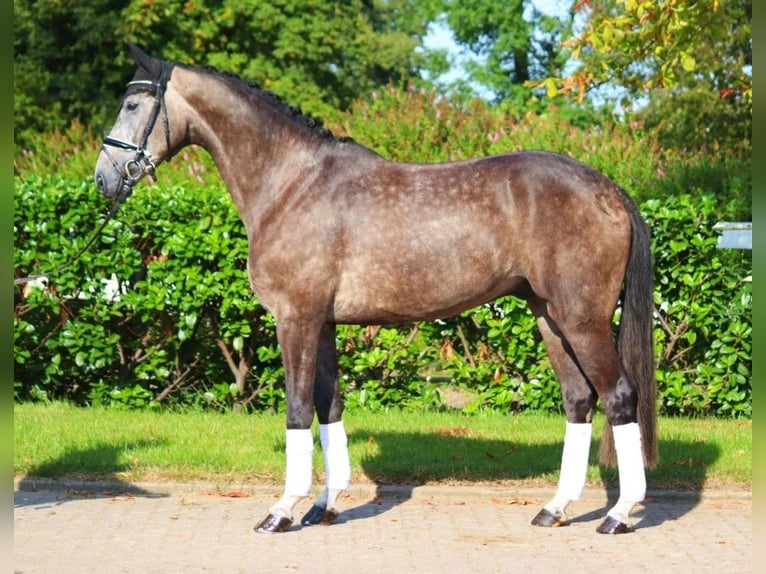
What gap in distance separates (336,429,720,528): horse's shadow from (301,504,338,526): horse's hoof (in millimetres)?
133

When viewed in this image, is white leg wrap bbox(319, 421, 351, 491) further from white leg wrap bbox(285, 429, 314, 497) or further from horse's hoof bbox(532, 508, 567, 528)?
horse's hoof bbox(532, 508, 567, 528)

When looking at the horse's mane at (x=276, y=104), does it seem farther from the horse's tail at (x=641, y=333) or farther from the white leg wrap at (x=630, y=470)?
the white leg wrap at (x=630, y=470)

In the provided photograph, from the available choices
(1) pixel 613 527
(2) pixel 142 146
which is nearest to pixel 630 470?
(1) pixel 613 527

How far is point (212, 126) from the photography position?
652 cm

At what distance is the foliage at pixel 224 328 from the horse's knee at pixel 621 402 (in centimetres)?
316

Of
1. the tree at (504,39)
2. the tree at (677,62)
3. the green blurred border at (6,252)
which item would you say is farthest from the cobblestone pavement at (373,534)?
the tree at (504,39)

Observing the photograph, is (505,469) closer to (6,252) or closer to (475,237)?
(475,237)

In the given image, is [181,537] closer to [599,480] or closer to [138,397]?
[599,480]

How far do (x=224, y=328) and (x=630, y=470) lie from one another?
4338 mm

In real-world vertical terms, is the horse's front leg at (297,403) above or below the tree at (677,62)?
below

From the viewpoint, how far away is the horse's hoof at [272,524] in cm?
621

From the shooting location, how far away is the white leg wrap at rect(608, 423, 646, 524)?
6238 mm

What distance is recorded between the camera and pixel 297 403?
6.31 metres

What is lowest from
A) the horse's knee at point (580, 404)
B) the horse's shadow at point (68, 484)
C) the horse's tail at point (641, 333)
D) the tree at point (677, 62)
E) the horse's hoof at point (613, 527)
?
the horse's hoof at point (613, 527)
